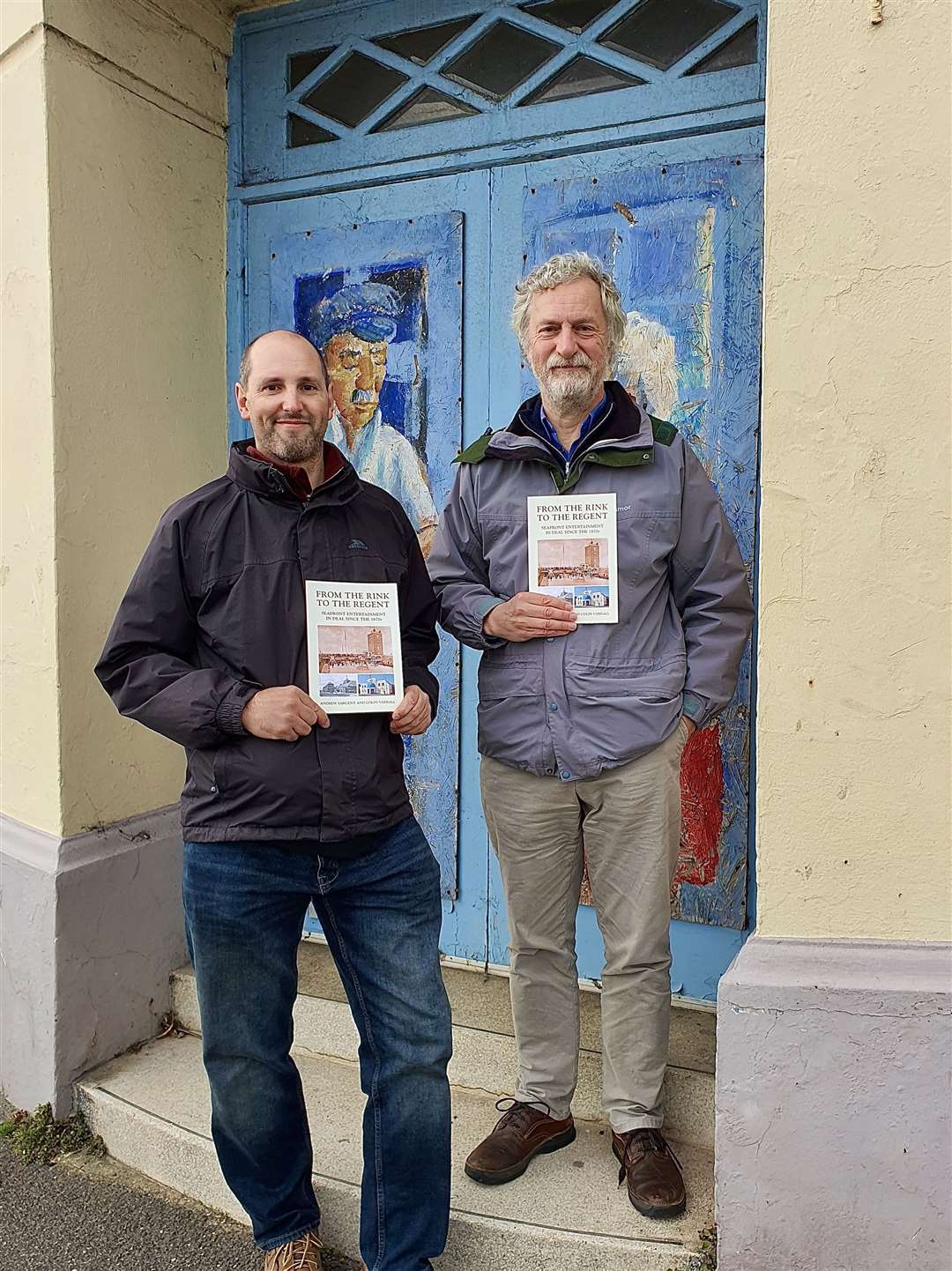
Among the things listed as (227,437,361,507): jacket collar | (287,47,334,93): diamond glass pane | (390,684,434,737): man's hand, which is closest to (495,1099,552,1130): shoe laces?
(390,684,434,737): man's hand

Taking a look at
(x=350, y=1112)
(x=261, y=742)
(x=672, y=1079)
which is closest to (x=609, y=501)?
(x=261, y=742)

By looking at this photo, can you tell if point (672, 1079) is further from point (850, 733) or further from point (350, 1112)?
point (850, 733)

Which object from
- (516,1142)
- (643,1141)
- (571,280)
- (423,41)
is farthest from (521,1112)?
(423,41)

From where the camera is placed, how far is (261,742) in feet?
7.95

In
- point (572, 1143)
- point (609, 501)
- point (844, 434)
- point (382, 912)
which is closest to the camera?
point (844, 434)

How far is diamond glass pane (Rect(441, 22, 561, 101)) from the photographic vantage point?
3.76m

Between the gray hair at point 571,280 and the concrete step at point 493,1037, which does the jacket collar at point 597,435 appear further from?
the concrete step at point 493,1037

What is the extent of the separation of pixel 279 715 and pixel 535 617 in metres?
0.74

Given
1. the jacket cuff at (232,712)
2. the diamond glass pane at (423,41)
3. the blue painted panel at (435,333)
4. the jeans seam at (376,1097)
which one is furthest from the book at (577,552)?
the diamond glass pane at (423,41)

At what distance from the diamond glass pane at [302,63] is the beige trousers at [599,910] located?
2.82 meters

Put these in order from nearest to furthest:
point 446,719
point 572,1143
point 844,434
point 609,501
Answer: point 844,434 → point 609,501 → point 572,1143 → point 446,719

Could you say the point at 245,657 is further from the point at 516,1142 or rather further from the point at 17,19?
the point at 17,19

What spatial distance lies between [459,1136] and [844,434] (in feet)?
7.28

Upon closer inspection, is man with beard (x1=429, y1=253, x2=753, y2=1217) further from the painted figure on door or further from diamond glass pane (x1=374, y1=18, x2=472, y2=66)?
diamond glass pane (x1=374, y1=18, x2=472, y2=66)
